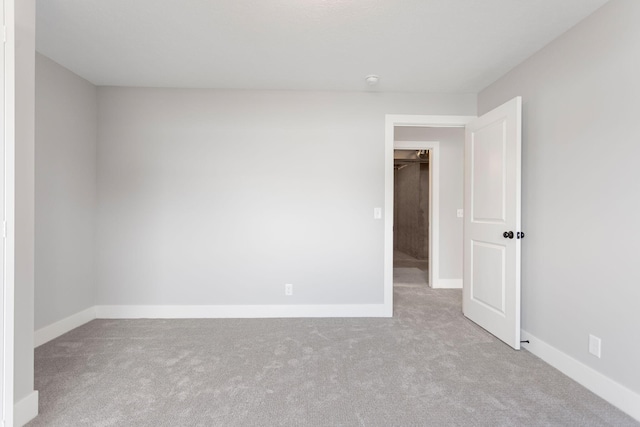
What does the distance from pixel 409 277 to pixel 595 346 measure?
3.38 metres

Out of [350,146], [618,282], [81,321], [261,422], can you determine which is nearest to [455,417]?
[261,422]

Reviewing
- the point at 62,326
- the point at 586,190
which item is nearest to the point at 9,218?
the point at 62,326

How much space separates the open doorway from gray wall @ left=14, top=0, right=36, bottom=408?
5.61 metres

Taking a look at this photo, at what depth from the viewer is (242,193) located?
3273 mm

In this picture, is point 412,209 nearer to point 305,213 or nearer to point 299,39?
point 305,213

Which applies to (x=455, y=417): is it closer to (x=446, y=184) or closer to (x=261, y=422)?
(x=261, y=422)

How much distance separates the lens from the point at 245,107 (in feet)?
10.7

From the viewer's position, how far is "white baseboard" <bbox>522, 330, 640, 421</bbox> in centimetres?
172

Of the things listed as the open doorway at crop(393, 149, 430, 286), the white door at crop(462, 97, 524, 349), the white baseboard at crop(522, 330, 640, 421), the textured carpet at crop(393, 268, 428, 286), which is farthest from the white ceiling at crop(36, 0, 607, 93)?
the open doorway at crop(393, 149, 430, 286)

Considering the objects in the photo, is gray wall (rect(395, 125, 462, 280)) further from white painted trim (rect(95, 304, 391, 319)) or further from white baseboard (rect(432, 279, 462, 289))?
white painted trim (rect(95, 304, 391, 319))

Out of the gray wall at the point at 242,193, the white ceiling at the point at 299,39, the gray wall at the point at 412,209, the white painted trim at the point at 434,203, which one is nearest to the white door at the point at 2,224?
the white ceiling at the point at 299,39

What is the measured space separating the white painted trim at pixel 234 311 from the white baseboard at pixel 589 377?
52.8 inches

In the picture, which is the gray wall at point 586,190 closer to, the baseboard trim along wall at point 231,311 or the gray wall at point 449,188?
the baseboard trim along wall at point 231,311

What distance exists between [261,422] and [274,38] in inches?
98.9
